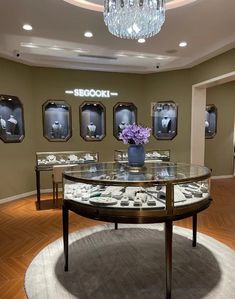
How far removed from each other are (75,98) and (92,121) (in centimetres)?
76

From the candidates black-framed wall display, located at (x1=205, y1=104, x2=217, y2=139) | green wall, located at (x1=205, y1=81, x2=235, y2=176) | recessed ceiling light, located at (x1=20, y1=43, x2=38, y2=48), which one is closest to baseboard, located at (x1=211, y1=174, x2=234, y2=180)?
green wall, located at (x1=205, y1=81, x2=235, y2=176)

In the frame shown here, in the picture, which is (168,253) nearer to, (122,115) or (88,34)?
(88,34)

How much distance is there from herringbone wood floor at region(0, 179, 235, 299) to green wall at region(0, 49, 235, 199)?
91cm

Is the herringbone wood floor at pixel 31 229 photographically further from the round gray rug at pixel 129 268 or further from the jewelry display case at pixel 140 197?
the jewelry display case at pixel 140 197

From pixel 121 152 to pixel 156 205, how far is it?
3299 millimetres

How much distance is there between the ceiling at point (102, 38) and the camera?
3.40 metres

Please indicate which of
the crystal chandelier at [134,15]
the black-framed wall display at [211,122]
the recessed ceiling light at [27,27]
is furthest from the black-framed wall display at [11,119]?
the black-framed wall display at [211,122]

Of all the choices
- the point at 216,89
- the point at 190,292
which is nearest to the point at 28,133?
the point at 190,292

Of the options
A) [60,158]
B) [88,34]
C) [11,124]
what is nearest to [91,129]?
[60,158]

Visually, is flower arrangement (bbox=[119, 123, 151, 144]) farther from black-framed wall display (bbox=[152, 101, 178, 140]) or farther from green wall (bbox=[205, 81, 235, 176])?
green wall (bbox=[205, 81, 235, 176])

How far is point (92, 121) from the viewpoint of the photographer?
668 cm

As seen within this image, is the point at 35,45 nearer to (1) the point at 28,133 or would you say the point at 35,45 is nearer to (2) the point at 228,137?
(1) the point at 28,133

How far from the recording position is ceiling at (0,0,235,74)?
3400mm

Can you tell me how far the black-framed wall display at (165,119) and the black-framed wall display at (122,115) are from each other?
60 centimetres
